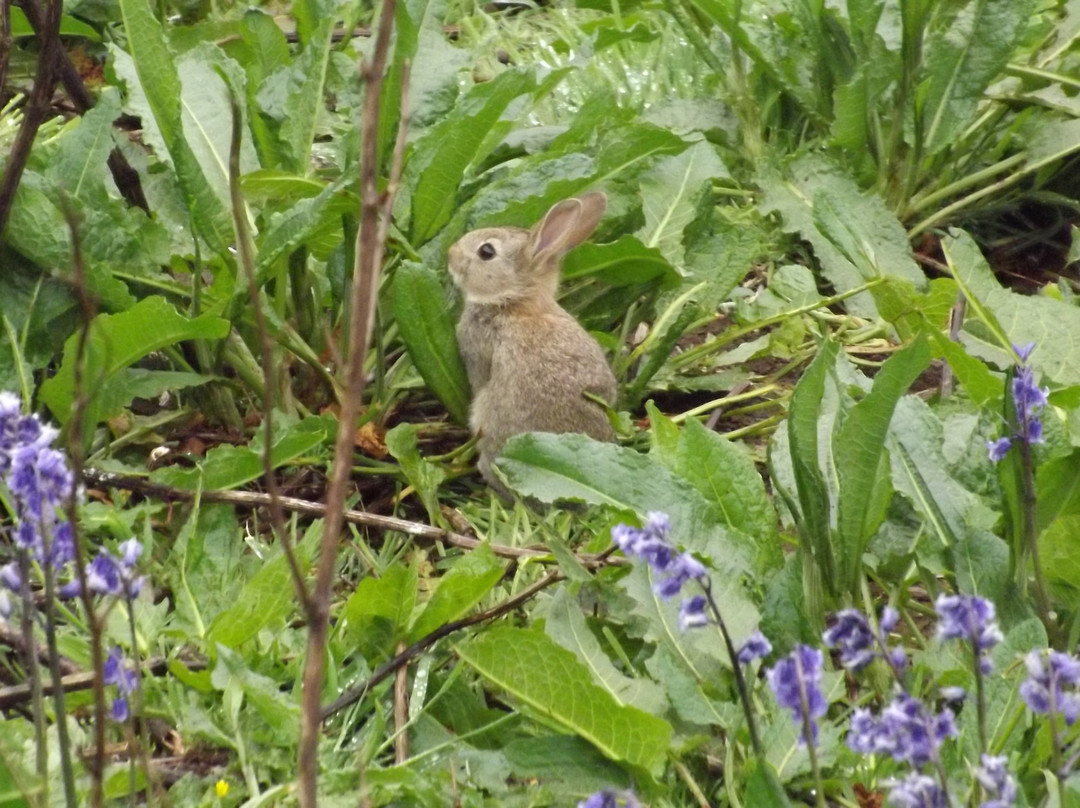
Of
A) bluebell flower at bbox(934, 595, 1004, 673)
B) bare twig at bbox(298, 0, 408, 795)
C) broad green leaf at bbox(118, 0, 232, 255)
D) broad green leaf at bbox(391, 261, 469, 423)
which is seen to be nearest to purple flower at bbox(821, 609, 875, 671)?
bluebell flower at bbox(934, 595, 1004, 673)

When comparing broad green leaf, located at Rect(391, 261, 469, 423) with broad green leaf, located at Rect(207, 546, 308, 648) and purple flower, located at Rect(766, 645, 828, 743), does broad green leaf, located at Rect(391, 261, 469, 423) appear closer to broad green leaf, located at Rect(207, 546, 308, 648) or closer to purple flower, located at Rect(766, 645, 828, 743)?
broad green leaf, located at Rect(207, 546, 308, 648)

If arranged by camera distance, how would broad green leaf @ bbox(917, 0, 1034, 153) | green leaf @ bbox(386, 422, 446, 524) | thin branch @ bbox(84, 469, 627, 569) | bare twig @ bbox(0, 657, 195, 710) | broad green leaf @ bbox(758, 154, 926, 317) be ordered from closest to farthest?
bare twig @ bbox(0, 657, 195, 710) < thin branch @ bbox(84, 469, 627, 569) < green leaf @ bbox(386, 422, 446, 524) < broad green leaf @ bbox(758, 154, 926, 317) < broad green leaf @ bbox(917, 0, 1034, 153)

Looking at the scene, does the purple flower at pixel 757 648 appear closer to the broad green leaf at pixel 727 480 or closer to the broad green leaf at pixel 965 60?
the broad green leaf at pixel 727 480

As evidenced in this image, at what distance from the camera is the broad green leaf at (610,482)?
314 centimetres

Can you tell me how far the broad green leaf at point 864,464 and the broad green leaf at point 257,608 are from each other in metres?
1.17

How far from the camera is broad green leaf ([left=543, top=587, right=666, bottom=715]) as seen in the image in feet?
9.31

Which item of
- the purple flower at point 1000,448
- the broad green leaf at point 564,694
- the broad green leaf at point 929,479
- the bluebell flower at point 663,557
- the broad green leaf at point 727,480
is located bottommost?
the broad green leaf at point 564,694

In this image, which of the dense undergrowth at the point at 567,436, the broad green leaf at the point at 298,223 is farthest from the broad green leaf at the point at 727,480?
the broad green leaf at the point at 298,223

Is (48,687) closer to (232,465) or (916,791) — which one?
(232,465)

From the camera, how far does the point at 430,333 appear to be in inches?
155

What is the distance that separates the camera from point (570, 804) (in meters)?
2.65

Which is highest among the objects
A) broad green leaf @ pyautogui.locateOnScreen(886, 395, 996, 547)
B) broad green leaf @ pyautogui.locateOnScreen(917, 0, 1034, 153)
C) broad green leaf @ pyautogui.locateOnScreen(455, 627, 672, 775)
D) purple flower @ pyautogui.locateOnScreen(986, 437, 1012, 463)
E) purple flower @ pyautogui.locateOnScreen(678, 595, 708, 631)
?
broad green leaf @ pyautogui.locateOnScreen(917, 0, 1034, 153)

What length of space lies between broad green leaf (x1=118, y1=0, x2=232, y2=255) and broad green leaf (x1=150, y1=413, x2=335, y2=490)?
0.69 m

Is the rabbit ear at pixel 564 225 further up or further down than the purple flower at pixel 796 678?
further down
